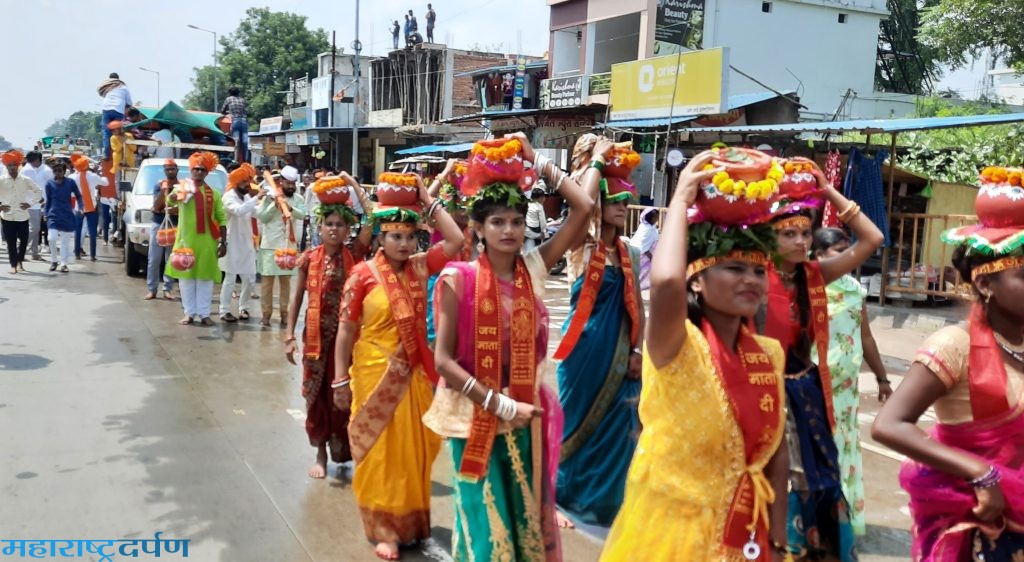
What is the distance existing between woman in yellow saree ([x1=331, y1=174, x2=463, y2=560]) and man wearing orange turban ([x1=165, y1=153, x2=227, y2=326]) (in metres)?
6.52

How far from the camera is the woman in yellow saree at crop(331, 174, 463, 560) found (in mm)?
4383

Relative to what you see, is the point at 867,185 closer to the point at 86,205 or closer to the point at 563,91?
the point at 563,91

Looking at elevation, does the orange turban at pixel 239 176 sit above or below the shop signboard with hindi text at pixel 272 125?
below

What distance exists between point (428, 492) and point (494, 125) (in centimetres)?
1980

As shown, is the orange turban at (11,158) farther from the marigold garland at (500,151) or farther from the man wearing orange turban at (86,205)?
the marigold garland at (500,151)

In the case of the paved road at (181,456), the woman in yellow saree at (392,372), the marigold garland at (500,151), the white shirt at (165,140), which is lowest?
the paved road at (181,456)

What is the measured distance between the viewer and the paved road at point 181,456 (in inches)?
179

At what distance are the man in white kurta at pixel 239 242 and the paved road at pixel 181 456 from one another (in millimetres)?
960

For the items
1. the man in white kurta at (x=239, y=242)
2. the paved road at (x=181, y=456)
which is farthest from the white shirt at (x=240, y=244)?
the paved road at (x=181, y=456)

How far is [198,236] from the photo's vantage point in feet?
34.8

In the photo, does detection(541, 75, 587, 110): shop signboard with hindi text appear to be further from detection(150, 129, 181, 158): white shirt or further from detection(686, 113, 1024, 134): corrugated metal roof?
detection(686, 113, 1024, 134): corrugated metal roof

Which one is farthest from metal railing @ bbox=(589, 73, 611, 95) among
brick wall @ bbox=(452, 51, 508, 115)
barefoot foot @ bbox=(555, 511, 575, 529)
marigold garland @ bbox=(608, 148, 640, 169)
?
barefoot foot @ bbox=(555, 511, 575, 529)

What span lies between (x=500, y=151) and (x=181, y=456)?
3.56m

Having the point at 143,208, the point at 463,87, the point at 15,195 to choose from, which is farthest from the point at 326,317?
the point at 463,87
